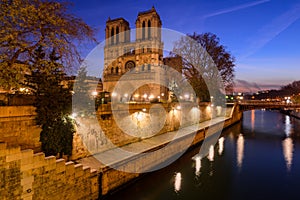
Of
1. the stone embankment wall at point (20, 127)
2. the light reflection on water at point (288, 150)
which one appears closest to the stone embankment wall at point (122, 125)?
the stone embankment wall at point (20, 127)

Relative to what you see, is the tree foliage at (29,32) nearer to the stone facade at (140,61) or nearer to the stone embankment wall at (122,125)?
the stone embankment wall at (122,125)

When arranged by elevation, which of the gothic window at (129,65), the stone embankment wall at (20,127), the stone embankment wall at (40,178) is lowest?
the stone embankment wall at (40,178)

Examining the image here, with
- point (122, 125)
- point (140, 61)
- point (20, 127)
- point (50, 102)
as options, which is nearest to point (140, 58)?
point (140, 61)

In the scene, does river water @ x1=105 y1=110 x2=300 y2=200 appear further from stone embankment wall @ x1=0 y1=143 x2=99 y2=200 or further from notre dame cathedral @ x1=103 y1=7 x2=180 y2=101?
notre dame cathedral @ x1=103 y1=7 x2=180 y2=101

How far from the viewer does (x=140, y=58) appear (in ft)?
137

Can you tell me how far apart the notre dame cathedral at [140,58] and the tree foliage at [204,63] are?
11900mm

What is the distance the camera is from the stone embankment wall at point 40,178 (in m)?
5.80

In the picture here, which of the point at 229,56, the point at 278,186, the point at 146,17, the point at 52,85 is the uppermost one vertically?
the point at 146,17

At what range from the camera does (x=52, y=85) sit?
27.9 feet

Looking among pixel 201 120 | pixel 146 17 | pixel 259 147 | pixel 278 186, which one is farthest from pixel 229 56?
pixel 146 17

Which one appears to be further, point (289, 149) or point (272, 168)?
point (289, 149)

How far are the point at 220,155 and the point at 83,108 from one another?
1169cm

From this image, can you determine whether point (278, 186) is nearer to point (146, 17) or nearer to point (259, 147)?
point (259, 147)

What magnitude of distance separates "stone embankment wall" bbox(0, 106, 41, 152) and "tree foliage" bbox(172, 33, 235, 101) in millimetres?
20231
